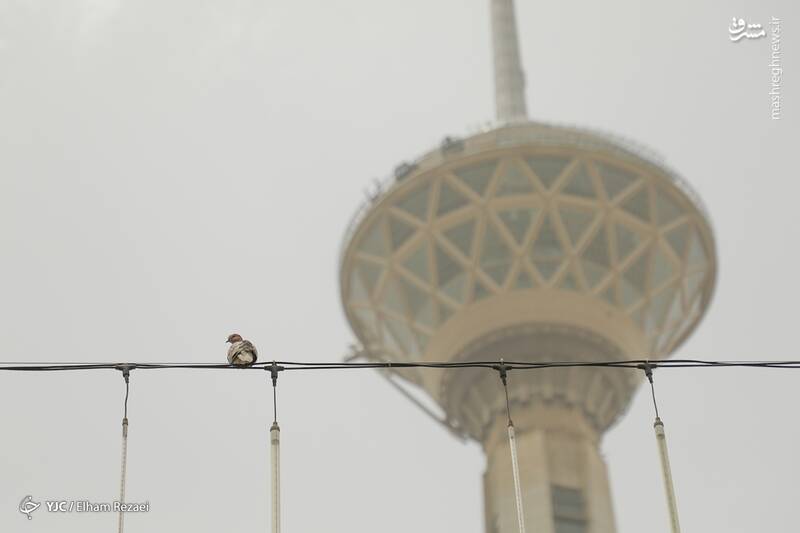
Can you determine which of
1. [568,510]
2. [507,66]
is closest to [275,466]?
[568,510]

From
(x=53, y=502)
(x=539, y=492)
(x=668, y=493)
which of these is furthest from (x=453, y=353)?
(x=668, y=493)

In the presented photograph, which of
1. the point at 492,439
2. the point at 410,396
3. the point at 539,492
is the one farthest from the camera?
the point at 410,396

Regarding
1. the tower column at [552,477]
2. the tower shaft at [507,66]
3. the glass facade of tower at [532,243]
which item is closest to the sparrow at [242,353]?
the tower column at [552,477]

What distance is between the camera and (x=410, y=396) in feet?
197

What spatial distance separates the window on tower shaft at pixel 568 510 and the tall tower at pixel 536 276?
18 cm

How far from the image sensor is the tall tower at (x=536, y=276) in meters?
54.5

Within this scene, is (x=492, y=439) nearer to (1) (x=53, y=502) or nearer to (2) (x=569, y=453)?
(2) (x=569, y=453)

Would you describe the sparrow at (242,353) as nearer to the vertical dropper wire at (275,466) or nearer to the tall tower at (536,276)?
the vertical dropper wire at (275,466)

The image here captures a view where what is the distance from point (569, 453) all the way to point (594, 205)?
9.88m

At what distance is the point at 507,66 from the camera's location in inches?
2547

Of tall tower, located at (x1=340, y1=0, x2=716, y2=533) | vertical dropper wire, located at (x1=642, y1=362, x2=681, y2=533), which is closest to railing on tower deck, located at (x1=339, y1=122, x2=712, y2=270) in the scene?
tall tower, located at (x1=340, y1=0, x2=716, y2=533)

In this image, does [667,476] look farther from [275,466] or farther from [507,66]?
[507,66]

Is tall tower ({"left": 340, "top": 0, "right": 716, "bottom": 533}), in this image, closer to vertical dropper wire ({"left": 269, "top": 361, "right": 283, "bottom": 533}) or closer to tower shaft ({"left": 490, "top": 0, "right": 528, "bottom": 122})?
tower shaft ({"left": 490, "top": 0, "right": 528, "bottom": 122})

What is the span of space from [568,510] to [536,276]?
973 centimetres
